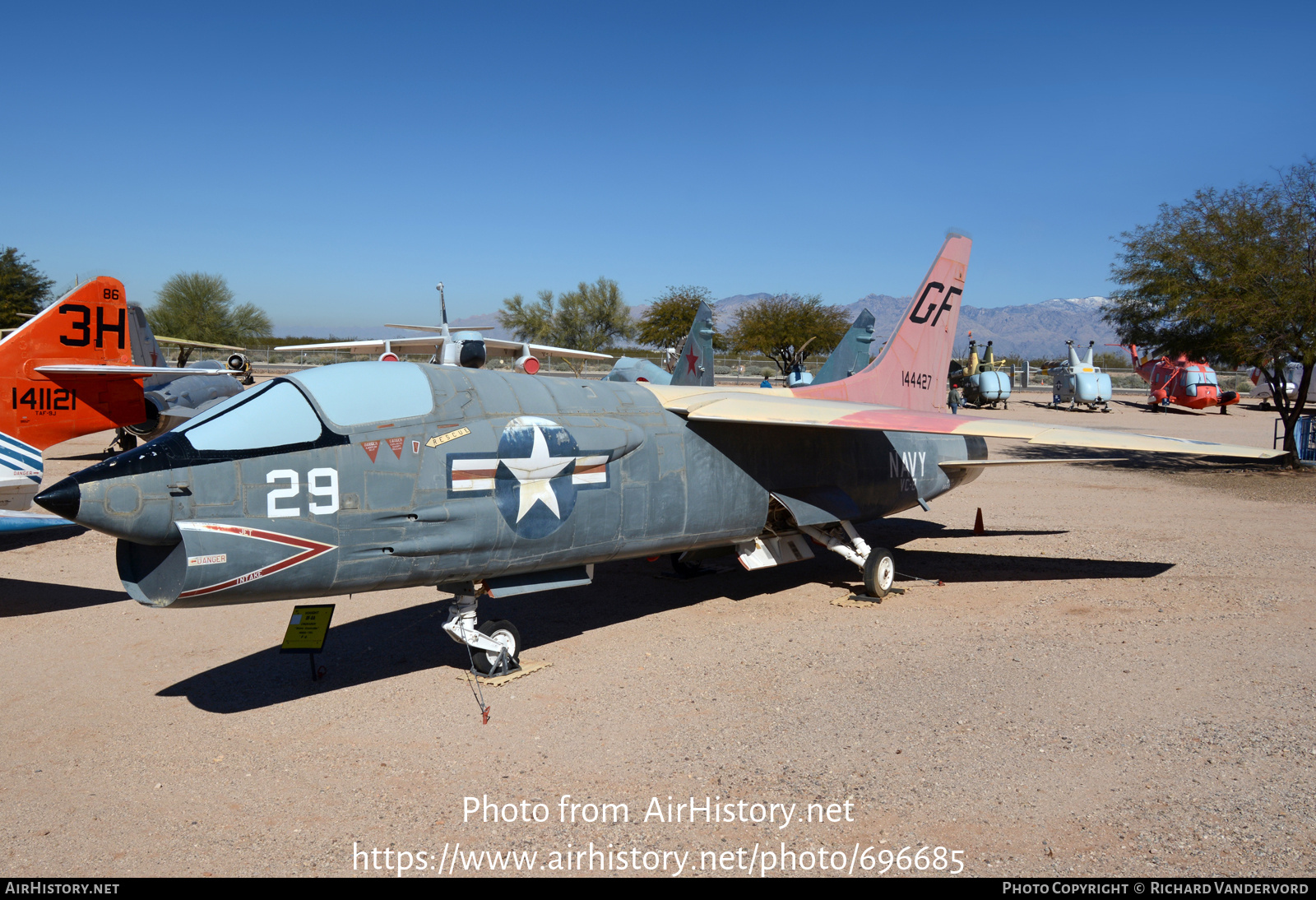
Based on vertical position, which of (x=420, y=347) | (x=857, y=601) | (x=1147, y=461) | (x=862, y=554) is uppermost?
(x=420, y=347)

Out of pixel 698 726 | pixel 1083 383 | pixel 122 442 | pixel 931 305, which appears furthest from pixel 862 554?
pixel 1083 383

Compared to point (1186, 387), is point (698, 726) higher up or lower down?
lower down

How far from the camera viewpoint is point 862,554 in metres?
10.4

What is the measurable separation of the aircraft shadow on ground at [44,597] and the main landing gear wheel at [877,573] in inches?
380

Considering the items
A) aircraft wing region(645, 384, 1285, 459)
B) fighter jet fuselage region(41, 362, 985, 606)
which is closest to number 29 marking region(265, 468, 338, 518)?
fighter jet fuselage region(41, 362, 985, 606)

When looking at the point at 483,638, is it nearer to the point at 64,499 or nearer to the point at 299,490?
the point at 299,490

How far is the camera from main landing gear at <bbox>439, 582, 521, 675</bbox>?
7328mm

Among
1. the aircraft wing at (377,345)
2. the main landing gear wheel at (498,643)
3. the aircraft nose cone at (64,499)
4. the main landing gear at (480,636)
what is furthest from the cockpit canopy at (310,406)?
the aircraft wing at (377,345)

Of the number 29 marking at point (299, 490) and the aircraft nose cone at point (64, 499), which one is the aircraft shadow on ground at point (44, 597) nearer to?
the aircraft nose cone at point (64, 499)

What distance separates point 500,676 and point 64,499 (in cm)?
375

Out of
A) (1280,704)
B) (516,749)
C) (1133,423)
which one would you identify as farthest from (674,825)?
(1133,423)

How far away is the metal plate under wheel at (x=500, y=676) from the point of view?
733cm

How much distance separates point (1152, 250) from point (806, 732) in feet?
71.8

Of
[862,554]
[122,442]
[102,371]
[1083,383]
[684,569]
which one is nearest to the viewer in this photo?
[862,554]
